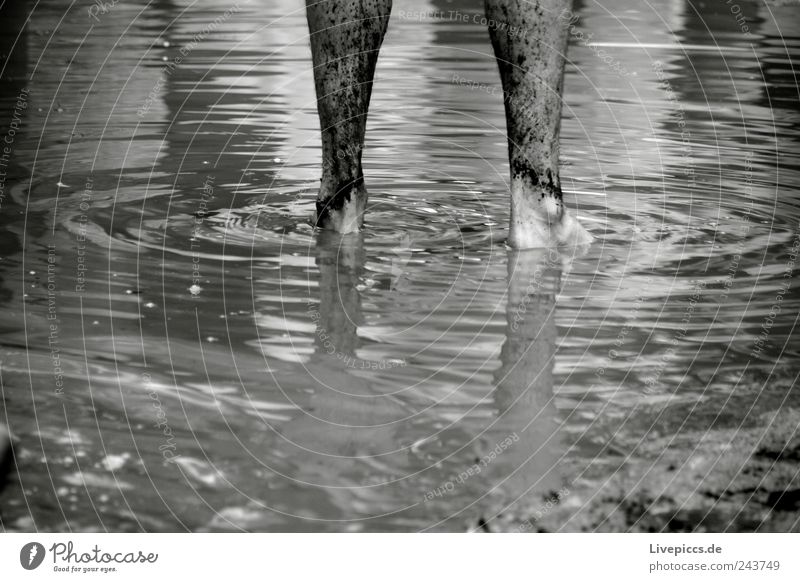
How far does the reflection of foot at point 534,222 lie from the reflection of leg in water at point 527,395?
0.11 metres

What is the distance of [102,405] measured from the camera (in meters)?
2.34

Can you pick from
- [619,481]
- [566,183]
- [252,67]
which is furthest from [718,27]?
[619,481]

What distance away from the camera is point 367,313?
2945 millimetres

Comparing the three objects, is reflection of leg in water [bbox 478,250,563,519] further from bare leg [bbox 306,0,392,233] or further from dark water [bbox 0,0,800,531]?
bare leg [bbox 306,0,392,233]

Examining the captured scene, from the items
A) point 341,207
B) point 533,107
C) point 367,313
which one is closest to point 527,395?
point 367,313

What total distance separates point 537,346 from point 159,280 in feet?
3.56
